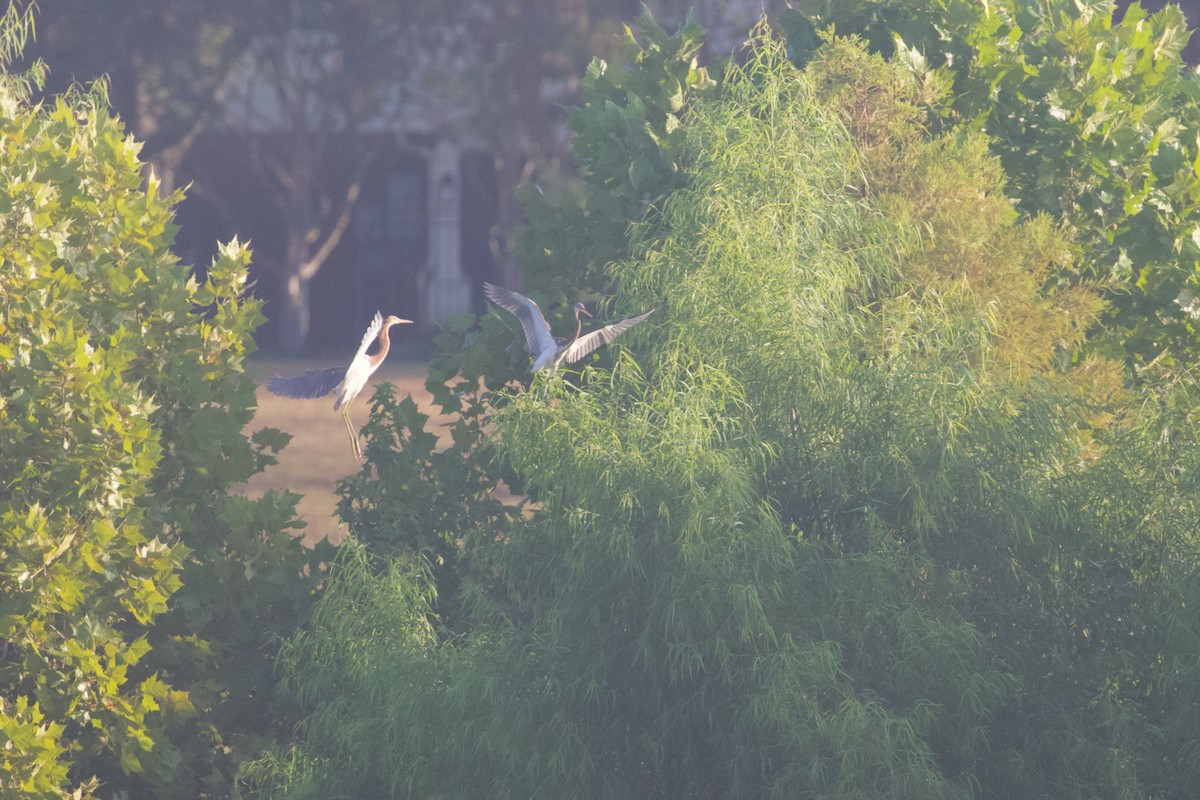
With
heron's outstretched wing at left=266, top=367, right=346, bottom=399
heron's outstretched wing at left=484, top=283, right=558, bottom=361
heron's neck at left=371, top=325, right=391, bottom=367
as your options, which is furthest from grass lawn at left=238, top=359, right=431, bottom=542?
heron's outstretched wing at left=484, top=283, right=558, bottom=361

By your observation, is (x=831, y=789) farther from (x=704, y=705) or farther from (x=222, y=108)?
(x=222, y=108)

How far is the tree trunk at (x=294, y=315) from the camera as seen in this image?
29.8m

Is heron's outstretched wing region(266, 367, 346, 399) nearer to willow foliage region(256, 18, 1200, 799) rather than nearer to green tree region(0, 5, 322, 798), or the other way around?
green tree region(0, 5, 322, 798)

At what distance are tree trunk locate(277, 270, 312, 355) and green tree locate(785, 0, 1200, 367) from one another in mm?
22338

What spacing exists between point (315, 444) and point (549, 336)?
14.1 metres

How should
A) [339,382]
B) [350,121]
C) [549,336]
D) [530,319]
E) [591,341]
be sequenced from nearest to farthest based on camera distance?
[591,341]
[549,336]
[530,319]
[339,382]
[350,121]

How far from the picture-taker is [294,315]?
30.0m

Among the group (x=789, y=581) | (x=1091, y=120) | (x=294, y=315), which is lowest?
(x=294, y=315)

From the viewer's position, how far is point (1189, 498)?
5789 millimetres

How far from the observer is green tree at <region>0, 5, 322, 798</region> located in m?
6.10

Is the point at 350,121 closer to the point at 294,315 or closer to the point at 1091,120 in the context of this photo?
the point at 294,315

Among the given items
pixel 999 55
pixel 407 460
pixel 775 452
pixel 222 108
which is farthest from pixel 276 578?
pixel 222 108

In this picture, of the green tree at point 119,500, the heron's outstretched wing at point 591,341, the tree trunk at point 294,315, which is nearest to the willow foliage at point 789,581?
the heron's outstretched wing at point 591,341

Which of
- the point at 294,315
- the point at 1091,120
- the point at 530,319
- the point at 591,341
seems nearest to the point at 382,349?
the point at 530,319
